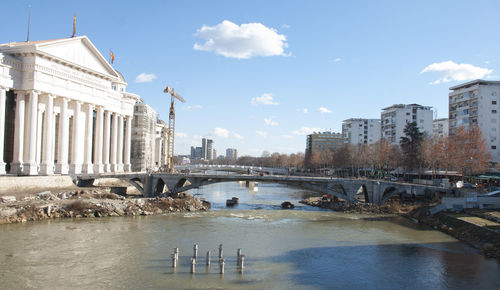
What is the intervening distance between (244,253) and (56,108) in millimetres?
40454

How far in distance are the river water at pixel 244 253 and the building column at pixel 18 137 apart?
17.3 meters

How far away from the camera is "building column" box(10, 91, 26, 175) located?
4938 cm

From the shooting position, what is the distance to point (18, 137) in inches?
1945

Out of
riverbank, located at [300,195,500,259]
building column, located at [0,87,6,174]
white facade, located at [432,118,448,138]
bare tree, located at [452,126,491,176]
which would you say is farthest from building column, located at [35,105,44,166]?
white facade, located at [432,118,448,138]

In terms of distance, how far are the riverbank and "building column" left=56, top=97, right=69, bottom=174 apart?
3576cm

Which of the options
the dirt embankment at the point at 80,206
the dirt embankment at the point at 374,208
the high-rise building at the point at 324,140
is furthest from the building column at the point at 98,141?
the high-rise building at the point at 324,140

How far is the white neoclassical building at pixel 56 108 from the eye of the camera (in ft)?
162

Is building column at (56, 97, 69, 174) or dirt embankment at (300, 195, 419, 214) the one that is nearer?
dirt embankment at (300, 195, 419, 214)

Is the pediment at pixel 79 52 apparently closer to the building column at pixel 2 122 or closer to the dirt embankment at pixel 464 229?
the building column at pixel 2 122

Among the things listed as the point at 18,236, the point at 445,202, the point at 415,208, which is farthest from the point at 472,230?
the point at 18,236

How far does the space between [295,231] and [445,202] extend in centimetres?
1641

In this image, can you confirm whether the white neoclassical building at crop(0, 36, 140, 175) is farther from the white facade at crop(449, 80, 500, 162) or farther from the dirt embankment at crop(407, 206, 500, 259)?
the white facade at crop(449, 80, 500, 162)

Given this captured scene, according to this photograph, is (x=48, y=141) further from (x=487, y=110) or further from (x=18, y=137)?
(x=487, y=110)

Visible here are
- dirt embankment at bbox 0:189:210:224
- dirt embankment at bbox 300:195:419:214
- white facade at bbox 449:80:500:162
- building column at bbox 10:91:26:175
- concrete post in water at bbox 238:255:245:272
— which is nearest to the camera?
concrete post in water at bbox 238:255:245:272
